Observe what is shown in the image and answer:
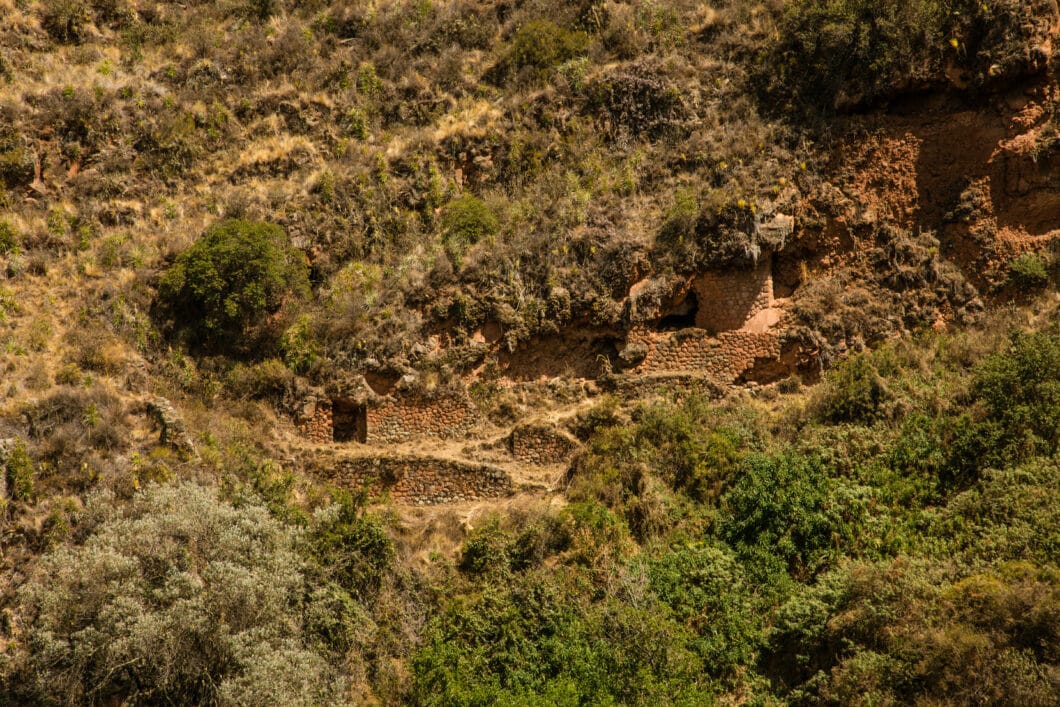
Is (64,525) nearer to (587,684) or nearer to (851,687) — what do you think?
(587,684)

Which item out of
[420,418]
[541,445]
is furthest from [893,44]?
[420,418]

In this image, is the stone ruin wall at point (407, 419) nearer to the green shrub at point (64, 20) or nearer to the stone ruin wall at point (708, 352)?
the stone ruin wall at point (708, 352)

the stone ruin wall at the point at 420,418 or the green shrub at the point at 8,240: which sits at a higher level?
the green shrub at the point at 8,240

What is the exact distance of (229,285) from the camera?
18.1 meters

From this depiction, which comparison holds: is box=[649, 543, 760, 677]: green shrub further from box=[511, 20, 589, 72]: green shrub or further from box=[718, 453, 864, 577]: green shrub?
box=[511, 20, 589, 72]: green shrub

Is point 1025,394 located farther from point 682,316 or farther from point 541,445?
point 541,445

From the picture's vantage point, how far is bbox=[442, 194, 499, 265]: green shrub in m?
18.8

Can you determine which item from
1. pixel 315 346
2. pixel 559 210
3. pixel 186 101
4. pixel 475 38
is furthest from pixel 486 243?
pixel 186 101

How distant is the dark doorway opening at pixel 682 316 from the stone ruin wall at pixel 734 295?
0.32 metres

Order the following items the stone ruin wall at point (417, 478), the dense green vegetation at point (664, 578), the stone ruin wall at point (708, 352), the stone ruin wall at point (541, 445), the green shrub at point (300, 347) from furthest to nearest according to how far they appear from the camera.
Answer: the green shrub at point (300, 347) < the stone ruin wall at point (708, 352) < the stone ruin wall at point (541, 445) < the stone ruin wall at point (417, 478) < the dense green vegetation at point (664, 578)

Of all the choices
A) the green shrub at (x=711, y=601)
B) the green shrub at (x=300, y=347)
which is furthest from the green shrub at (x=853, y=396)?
the green shrub at (x=300, y=347)

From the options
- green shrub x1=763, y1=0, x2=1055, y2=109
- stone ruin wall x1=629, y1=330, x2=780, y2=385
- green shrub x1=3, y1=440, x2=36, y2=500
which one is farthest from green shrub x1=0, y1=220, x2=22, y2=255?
green shrub x1=763, y1=0, x2=1055, y2=109

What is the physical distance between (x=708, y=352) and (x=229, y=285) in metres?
9.44

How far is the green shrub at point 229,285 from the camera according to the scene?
1800 cm
